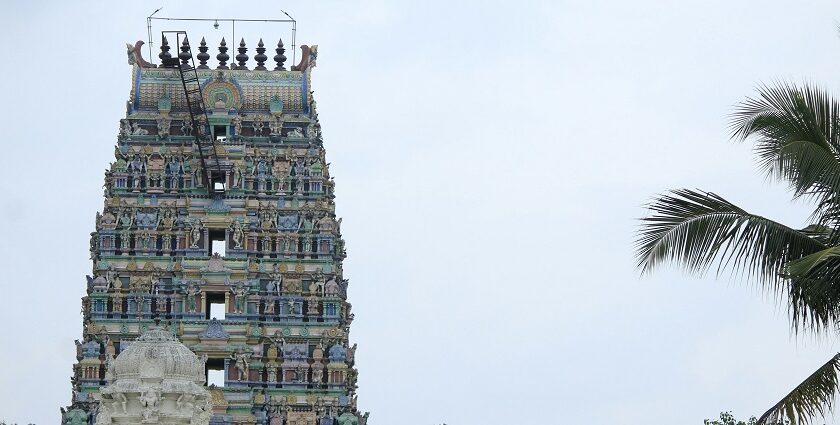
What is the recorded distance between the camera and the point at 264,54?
3681 inches

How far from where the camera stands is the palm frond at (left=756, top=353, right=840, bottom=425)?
28562 millimetres

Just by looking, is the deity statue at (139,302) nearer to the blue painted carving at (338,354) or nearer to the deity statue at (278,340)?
the deity statue at (278,340)

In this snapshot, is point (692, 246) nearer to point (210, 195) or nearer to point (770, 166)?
point (770, 166)

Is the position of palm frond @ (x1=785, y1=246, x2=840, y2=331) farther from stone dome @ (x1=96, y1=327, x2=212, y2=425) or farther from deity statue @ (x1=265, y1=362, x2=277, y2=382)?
deity statue @ (x1=265, y1=362, x2=277, y2=382)

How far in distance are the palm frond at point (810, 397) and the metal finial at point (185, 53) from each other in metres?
65.8

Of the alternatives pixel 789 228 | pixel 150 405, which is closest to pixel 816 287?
pixel 789 228

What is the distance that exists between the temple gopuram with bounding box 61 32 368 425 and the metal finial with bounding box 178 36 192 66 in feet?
0.21

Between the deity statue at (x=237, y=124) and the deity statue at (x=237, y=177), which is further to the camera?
the deity statue at (x=237, y=124)

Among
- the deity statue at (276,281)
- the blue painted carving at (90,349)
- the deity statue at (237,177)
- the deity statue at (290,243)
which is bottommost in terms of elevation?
the blue painted carving at (90,349)

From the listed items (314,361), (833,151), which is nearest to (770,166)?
(833,151)

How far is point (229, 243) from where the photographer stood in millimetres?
90688

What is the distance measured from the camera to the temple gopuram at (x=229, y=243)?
88.0 meters

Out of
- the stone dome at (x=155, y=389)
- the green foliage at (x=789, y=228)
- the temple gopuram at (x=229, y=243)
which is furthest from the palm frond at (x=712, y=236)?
the temple gopuram at (x=229, y=243)

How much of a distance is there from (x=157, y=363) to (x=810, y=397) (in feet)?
130
